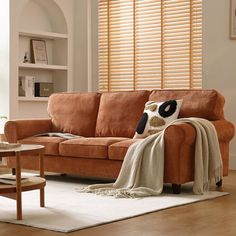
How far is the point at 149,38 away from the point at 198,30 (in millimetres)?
719

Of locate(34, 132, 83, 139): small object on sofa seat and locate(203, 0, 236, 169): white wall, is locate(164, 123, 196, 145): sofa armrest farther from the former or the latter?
locate(203, 0, 236, 169): white wall

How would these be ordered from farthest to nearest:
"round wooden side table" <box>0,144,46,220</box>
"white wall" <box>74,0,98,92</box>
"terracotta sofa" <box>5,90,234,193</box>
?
"white wall" <box>74,0,98,92</box> < "terracotta sofa" <box>5,90,234,193</box> < "round wooden side table" <box>0,144,46,220</box>

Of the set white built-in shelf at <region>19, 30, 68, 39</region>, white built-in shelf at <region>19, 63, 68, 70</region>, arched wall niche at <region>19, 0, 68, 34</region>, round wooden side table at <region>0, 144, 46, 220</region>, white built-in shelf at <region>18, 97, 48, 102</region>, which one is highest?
arched wall niche at <region>19, 0, 68, 34</region>

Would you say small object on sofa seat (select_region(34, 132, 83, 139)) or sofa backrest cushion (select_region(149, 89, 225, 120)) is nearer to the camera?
sofa backrest cushion (select_region(149, 89, 225, 120))

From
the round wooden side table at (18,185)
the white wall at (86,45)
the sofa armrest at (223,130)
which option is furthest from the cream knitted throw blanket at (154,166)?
the white wall at (86,45)

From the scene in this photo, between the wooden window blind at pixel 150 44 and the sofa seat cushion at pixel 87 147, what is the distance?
2128 millimetres

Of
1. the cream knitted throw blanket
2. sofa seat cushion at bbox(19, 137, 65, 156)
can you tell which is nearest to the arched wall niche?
sofa seat cushion at bbox(19, 137, 65, 156)

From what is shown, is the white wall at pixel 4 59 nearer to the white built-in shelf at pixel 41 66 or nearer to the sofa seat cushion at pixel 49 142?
the white built-in shelf at pixel 41 66

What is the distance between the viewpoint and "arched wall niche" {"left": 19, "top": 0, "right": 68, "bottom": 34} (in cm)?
803

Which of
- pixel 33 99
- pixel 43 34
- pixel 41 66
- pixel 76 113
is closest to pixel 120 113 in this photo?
pixel 76 113

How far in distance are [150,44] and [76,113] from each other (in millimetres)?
1779

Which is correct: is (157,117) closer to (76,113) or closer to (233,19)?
(76,113)

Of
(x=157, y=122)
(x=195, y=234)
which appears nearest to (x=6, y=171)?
(x=157, y=122)

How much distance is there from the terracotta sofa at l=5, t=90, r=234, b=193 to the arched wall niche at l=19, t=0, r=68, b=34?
1.77m
